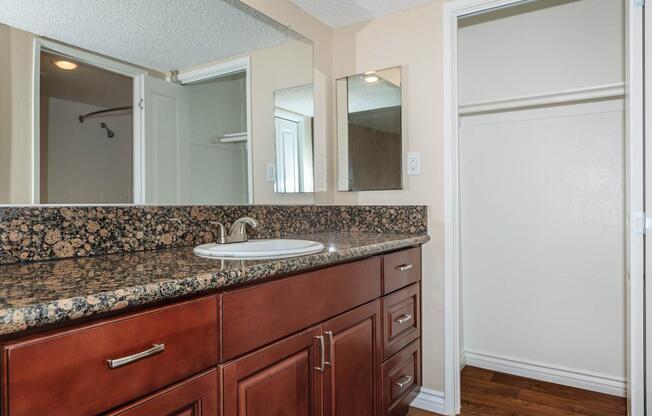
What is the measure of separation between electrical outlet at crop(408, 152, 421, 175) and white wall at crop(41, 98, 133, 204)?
131cm

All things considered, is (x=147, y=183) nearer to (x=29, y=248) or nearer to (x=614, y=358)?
(x=29, y=248)

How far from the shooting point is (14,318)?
57 centimetres

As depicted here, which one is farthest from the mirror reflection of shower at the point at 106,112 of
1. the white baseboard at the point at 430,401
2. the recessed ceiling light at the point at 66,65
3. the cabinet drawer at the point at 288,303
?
the white baseboard at the point at 430,401

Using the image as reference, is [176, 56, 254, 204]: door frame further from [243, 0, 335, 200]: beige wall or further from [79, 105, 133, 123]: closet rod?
[243, 0, 335, 200]: beige wall

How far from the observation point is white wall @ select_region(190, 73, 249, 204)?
1.52 metres

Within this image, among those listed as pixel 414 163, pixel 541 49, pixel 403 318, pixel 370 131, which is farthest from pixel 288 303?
pixel 541 49

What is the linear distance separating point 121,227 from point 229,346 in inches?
22.9

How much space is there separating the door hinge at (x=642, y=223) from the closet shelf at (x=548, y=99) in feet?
2.90

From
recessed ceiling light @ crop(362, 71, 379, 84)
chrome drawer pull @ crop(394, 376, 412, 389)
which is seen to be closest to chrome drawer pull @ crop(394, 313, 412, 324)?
chrome drawer pull @ crop(394, 376, 412, 389)

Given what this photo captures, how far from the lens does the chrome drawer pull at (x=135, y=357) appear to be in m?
0.69

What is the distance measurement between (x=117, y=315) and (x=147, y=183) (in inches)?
28.3

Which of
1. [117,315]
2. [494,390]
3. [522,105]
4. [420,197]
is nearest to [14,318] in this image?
[117,315]

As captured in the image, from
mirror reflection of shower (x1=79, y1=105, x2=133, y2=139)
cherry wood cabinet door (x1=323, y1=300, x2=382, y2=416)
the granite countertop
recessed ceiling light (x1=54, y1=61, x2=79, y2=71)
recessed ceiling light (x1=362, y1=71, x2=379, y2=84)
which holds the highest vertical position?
recessed ceiling light (x1=362, y1=71, x2=379, y2=84)

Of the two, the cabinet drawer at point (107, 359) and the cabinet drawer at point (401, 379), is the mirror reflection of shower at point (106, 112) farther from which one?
the cabinet drawer at point (401, 379)
